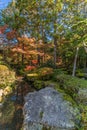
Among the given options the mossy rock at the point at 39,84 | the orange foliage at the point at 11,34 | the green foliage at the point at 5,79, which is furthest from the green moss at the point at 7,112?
the orange foliage at the point at 11,34

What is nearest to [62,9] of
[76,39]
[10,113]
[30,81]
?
[76,39]

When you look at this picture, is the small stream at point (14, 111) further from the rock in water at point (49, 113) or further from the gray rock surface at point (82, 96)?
the gray rock surface at point (82, 96)

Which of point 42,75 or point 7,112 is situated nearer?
point 7,112

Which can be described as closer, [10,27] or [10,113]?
[10,113]

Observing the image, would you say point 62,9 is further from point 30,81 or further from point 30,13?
point 30,81

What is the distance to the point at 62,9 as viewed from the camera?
→ 19406 mm

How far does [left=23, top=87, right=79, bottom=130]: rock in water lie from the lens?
7.02 m

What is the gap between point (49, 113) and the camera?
7.44 m

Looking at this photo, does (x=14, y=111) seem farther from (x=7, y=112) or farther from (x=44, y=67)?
(x=44, y=67)

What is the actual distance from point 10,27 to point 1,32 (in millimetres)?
3072

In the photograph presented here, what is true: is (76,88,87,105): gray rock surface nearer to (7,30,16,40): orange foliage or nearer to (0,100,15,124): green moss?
(0,100,15,124): green moss

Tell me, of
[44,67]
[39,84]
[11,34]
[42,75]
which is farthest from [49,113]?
[11,34]

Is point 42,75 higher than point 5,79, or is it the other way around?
point 5,79

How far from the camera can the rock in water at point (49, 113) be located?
702cm
